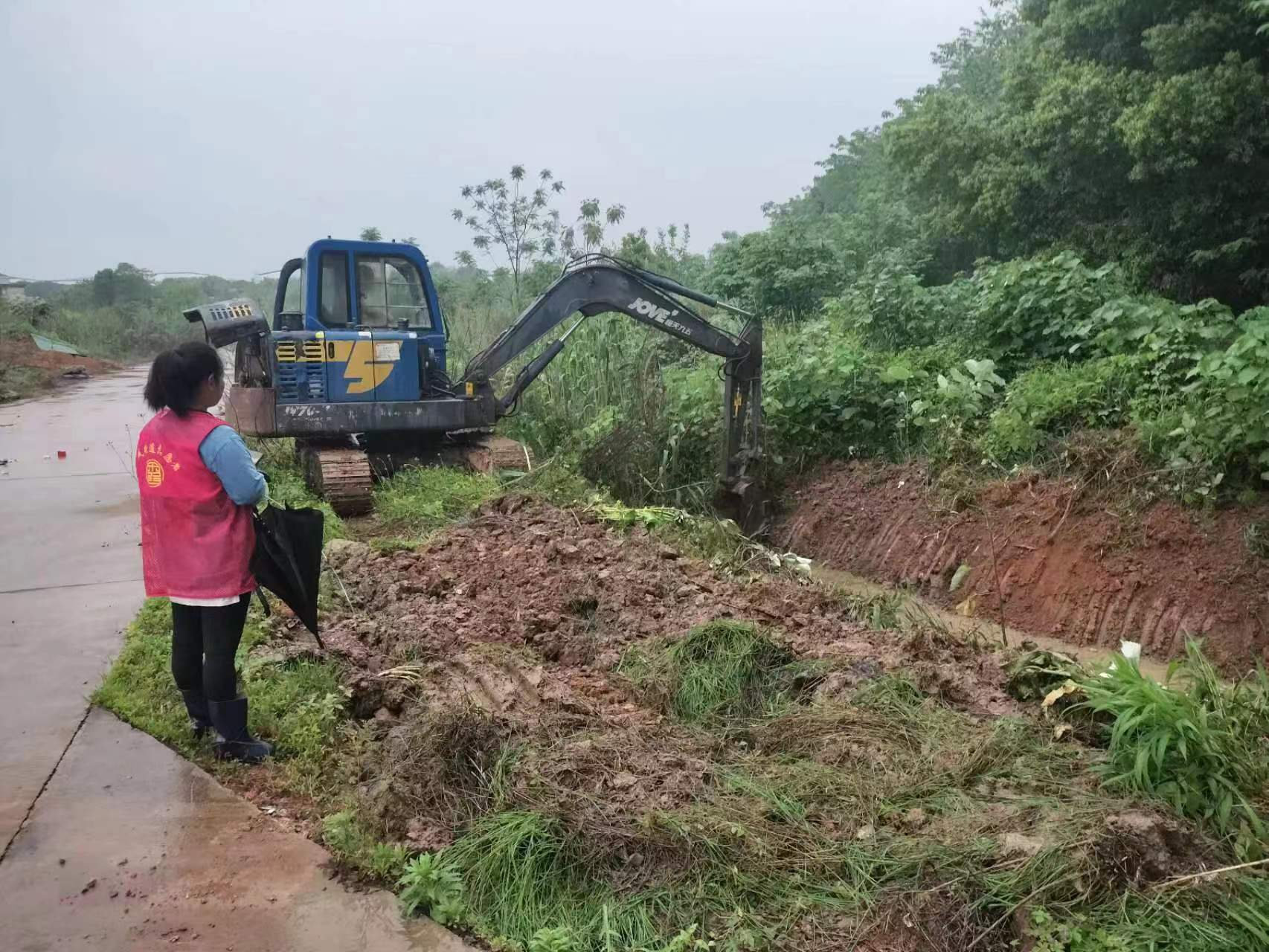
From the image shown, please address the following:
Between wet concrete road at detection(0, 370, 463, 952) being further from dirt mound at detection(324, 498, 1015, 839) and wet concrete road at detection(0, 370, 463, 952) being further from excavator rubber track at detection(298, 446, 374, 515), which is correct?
excavator rubber track at detection(298, 446, 374, 515)

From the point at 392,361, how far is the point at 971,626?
6196 mm

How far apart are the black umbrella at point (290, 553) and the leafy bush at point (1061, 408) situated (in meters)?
7.34

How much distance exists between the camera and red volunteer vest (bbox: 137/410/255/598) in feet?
13.5

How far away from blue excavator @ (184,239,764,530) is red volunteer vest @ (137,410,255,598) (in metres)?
5.35

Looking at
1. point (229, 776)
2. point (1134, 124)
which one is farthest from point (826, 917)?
point (1134, 124)

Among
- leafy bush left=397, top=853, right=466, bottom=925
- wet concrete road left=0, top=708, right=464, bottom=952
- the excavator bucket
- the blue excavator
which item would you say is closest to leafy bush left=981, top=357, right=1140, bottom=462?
the excavator bucket

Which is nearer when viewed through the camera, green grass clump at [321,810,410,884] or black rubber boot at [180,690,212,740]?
green grass clump at [321,810,410,884]

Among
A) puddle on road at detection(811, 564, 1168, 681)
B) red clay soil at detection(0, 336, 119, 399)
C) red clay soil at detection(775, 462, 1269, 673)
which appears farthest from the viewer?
red clay soil at detection(0, 336, 119, 399)

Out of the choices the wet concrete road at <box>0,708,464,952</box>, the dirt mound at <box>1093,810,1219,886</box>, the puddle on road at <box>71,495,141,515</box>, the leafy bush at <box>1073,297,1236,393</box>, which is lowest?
the wet concrete road at <box>0,708,464,952</box>

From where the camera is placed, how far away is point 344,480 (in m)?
9.47

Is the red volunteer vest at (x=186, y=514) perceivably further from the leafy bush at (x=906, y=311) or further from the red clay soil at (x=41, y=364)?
the red clay soil at (x=41, y=364)

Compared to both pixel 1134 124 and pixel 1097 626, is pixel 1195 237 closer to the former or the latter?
pixel 1134 124

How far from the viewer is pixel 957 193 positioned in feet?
A: 50.4

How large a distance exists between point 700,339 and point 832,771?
7.16 m
